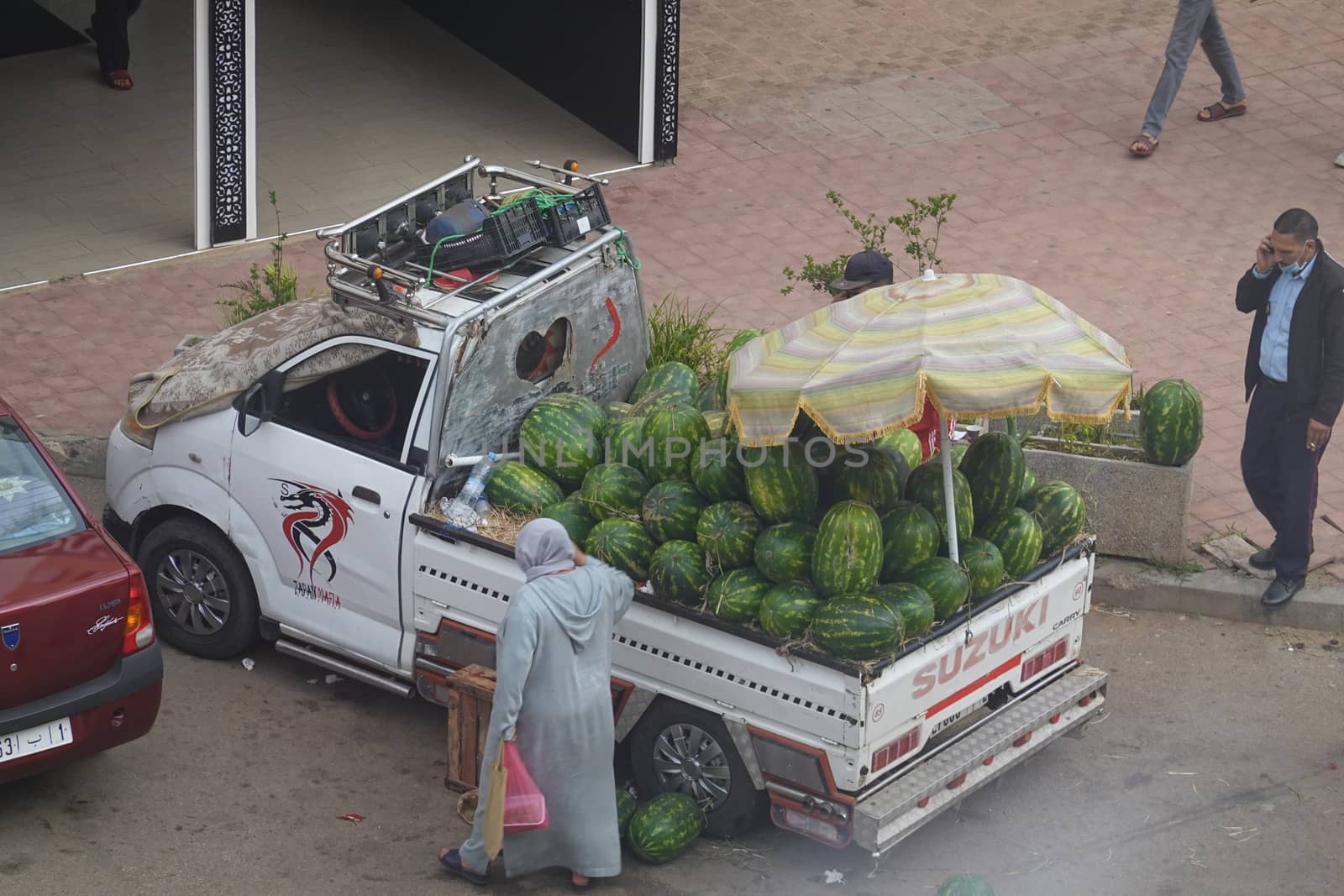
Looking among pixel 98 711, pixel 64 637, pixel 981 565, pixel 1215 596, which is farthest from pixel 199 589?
pixel 1215 596

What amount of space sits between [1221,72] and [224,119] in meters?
7.66

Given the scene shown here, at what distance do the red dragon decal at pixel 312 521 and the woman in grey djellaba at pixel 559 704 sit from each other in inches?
56.1

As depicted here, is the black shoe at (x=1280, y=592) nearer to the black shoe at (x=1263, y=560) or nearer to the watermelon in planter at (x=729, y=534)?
the black shoe at (x=1263, y=560)

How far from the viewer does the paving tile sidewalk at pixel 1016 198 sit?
38.2 ft

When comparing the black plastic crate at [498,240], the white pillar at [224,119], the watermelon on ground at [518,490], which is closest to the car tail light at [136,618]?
the watermelon on ground at [518,490]

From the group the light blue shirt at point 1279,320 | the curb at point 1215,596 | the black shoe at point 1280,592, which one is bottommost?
the curb at point 1215,596

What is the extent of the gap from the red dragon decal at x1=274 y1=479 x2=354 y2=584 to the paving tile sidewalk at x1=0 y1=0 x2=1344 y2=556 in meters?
3.04

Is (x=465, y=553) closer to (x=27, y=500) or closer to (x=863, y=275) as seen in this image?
(x=27, y=500)

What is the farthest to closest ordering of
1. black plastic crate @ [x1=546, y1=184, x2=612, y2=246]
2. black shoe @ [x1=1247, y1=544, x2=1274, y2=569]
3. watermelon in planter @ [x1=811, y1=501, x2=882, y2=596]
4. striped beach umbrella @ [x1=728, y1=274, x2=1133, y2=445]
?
black shoe @ [x1=1247, y1=544, x2=1274, y2=569]
black plastic crate @ [x1=546, y1=184, x2=612, y2=246]
watermelon in planter @ [x1=811, y1=501, x2=882, y2=596]
striped beach umbrella @ [x1=728, y1=274, x2=1133, y2=445]

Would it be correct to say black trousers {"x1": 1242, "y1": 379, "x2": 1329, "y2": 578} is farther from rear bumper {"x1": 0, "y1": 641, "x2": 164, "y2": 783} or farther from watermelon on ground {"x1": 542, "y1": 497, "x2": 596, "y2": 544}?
rear bumper {"x1": 0, "y1": 641, "x2": 164, "y2": 783}

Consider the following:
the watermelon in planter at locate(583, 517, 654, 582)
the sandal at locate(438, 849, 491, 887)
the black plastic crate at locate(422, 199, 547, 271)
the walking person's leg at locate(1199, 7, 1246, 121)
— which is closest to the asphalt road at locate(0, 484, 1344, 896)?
the sandal at locate(438, 849, 491, 887)

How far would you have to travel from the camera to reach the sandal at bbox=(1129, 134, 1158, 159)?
1438 centimetres

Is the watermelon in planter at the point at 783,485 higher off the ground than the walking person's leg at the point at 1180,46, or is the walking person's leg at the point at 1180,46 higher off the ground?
the walking person's leg at the point at 1180,46

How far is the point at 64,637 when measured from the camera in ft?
23.7
